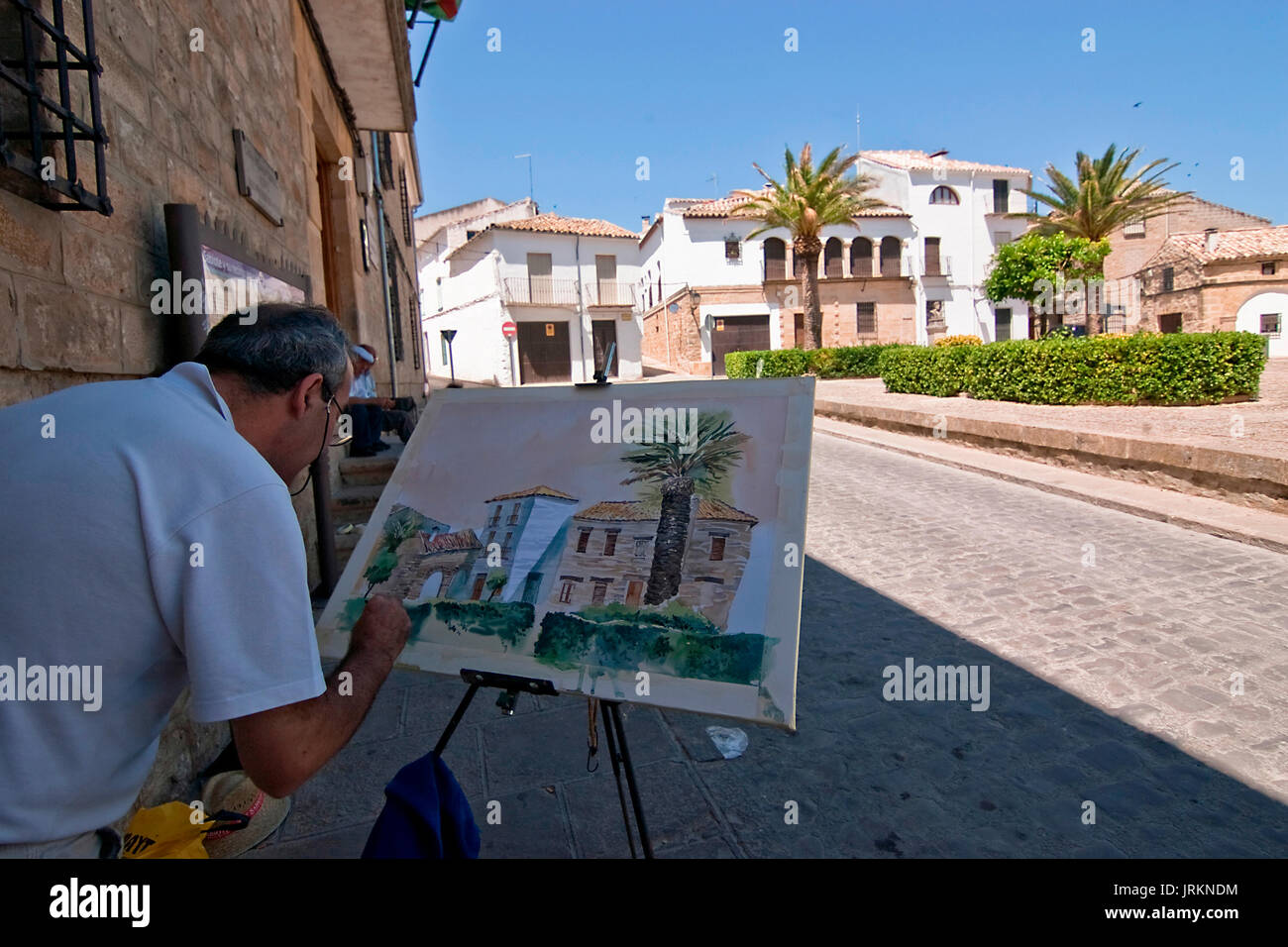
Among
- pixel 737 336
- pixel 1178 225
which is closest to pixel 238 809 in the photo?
pixel 737 336

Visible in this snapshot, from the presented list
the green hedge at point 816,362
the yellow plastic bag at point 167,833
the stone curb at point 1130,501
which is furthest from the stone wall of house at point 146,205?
the green hedge at point 816,362

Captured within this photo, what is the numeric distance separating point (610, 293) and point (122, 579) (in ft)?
121

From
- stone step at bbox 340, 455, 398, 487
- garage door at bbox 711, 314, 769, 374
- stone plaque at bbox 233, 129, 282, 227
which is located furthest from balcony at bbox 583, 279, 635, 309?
stone plaque at bbox 233, 129, 282, 227

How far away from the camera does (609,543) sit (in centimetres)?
208

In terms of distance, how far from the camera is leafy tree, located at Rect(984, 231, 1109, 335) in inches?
954

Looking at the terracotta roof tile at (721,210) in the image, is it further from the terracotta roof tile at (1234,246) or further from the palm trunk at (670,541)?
the palm trunk at (670,541)

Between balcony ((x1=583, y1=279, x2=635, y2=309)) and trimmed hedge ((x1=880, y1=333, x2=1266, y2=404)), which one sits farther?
balcony ((x1=583, y1=279, x2=635, y2=309))

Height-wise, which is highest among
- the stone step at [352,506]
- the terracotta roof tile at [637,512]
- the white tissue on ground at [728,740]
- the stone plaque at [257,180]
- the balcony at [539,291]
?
the balcony at [539,291]

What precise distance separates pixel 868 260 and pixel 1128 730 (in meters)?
38.2

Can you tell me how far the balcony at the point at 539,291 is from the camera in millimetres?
34406

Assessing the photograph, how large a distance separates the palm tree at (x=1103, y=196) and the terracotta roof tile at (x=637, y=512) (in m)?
26.8

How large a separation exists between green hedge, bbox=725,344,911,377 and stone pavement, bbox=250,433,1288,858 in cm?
2093

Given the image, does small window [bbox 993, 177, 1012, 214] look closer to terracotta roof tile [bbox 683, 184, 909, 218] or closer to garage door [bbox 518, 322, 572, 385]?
terracotta roof tile [bbox 683, 184, 909, 218]

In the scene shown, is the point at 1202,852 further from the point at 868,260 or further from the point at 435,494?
the point at 868,260
